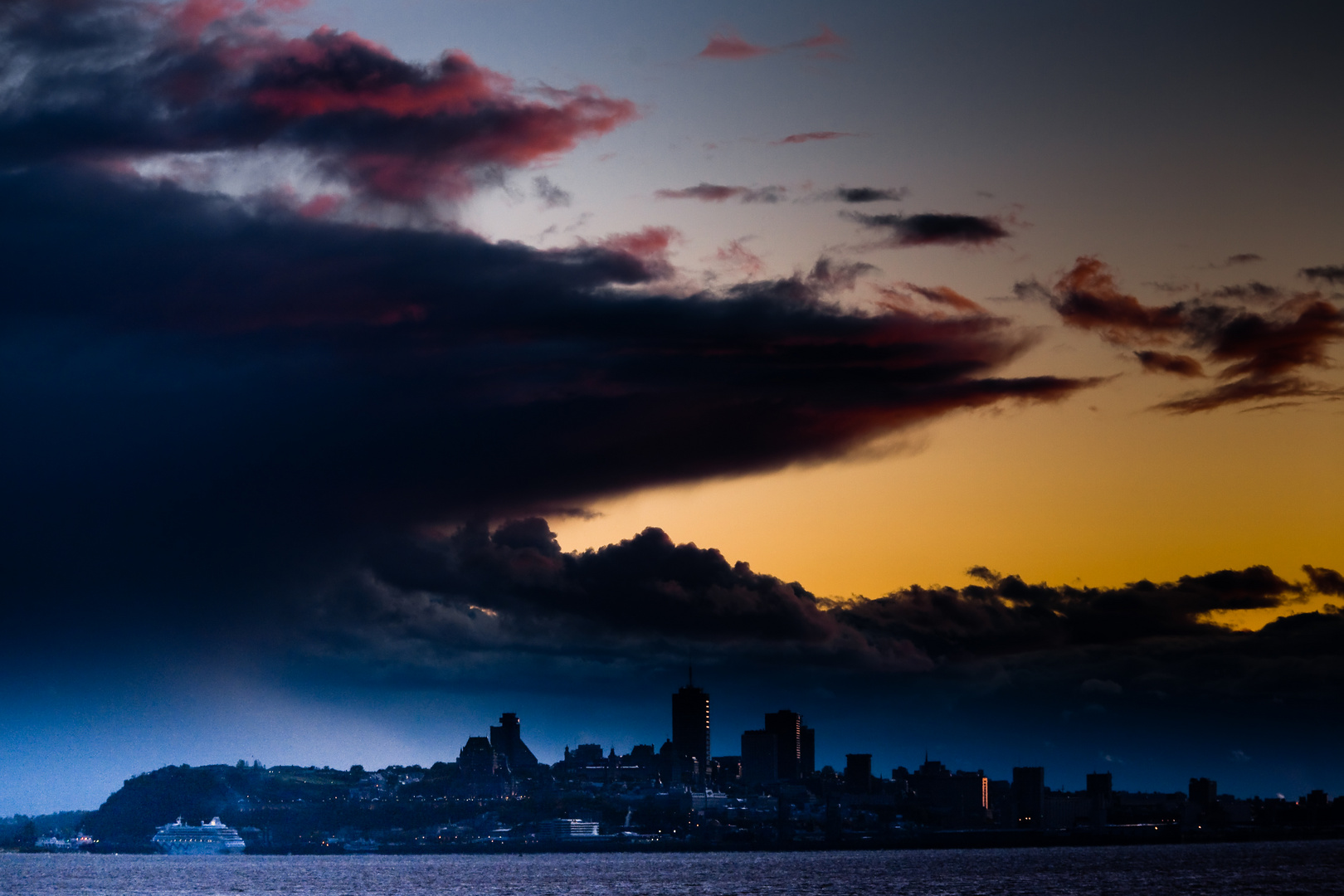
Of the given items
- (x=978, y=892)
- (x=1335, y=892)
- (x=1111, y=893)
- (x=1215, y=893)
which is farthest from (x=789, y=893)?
(x=1335, y=892)

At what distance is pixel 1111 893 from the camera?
651 feet

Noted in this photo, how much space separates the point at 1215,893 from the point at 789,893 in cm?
5624

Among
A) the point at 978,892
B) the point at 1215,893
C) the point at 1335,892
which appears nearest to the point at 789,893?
the point at 978,892

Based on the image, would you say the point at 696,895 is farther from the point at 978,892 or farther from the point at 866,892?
the point at 978,892

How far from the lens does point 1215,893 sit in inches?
7731

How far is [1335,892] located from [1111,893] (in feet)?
95.9

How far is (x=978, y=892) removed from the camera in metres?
200

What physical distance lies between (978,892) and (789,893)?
83.7 ft

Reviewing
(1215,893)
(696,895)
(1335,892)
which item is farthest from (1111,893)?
(696,895)

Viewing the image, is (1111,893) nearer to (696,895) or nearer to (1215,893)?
(1215,893)

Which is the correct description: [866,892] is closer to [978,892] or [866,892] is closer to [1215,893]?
[978,892]

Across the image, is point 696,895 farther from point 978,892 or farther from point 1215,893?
point 1215,893

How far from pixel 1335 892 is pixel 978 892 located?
1846 inches

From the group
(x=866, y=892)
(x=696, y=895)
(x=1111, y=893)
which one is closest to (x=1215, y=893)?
(x=1111, y=893)
